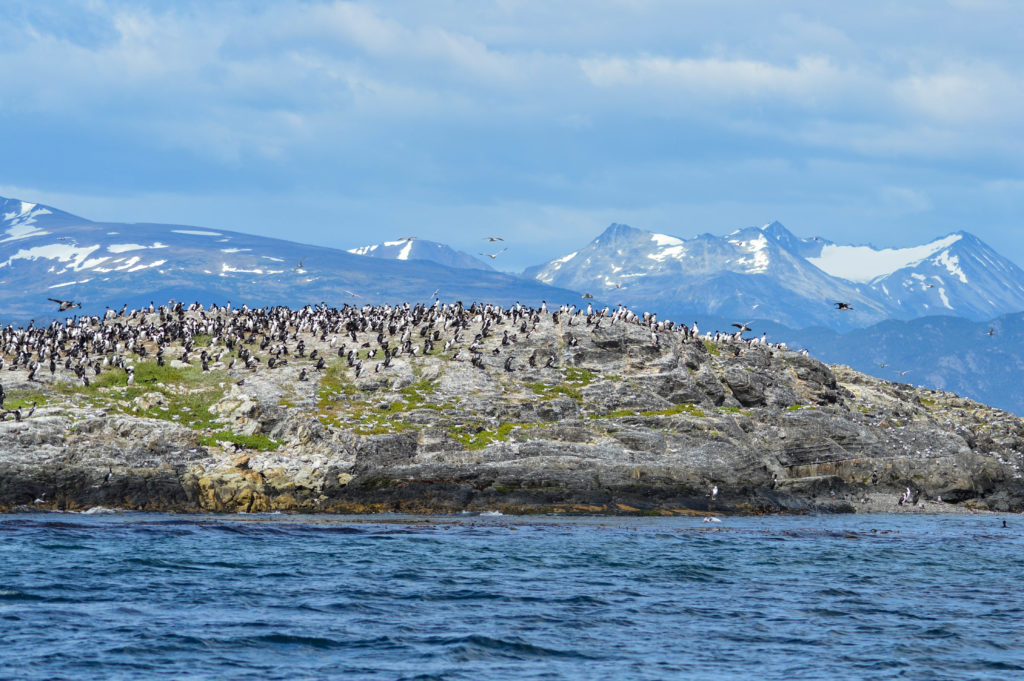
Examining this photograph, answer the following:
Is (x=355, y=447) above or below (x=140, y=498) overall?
above

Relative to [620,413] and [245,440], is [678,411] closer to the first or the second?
[620,413]

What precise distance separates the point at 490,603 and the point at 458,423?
150 feet

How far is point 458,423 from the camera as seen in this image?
286 ft

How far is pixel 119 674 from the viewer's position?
29.2 metres

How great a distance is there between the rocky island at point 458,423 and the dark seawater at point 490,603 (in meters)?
10.5

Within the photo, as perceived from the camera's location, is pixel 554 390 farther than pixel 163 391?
Yes

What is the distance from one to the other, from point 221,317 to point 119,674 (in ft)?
298

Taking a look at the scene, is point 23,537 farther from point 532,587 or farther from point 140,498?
point 532,587

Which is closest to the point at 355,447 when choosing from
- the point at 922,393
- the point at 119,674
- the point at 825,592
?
the point at 825,592

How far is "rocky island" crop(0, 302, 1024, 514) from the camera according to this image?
261 feet

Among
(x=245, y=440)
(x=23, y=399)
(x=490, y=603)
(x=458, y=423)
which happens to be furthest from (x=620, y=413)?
(x=490, y=603)

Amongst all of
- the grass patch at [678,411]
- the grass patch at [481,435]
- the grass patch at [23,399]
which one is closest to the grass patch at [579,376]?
the grass patch at [678,411]

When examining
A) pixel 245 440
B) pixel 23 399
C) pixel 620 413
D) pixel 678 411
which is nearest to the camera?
pixel 245 440

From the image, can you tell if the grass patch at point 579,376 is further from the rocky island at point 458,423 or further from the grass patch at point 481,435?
the grass patch at point 481,435
